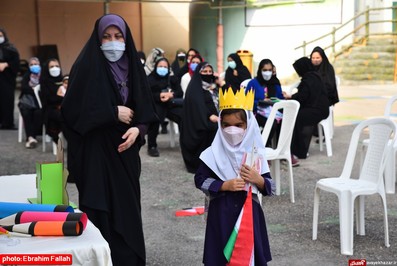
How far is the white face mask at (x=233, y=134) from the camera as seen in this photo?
3.05 meters

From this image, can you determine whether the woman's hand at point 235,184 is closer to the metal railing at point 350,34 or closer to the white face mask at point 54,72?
the white face mask at point 54,72

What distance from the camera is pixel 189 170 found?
7188 mm

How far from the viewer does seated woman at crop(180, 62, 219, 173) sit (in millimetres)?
7160

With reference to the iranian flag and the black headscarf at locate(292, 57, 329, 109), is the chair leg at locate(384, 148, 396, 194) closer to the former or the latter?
the black headscarf at locate(292, 57, 329, 109)

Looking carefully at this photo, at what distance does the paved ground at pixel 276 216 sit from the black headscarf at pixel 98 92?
1.29 metres

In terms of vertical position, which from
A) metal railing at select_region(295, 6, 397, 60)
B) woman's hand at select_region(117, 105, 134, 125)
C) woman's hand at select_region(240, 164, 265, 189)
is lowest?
woman's hand at select_region(240, 164, 265, 189)

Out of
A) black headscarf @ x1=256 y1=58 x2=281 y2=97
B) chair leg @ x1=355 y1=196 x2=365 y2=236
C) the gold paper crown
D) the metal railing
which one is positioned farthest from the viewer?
the metal railing

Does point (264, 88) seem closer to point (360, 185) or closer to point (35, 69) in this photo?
point (360, 185)

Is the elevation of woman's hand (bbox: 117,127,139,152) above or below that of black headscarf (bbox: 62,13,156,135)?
below

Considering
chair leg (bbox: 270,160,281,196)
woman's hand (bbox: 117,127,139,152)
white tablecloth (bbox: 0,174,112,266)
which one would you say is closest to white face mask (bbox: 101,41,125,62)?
woman's hand (bbox: 117,127,139,152)

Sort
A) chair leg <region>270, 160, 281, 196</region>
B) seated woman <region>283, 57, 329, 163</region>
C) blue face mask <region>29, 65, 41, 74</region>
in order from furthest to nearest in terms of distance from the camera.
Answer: blue face mask <region>29, 65, 41, 74</region> → seated woman <region>283, 57, 329, 163</region> → chair leg <region>270, 160, 281, 196</region>

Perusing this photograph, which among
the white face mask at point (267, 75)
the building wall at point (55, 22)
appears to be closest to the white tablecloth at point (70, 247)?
the white face mask at point (267, 75)

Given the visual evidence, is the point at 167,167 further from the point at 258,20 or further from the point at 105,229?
the point at 258,20

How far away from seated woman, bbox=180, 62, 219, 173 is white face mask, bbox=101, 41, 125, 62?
3.71 metres
